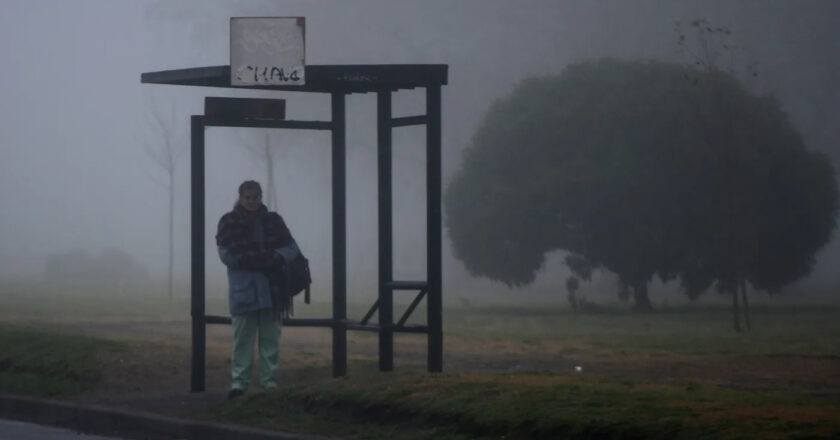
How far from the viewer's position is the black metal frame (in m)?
11.7

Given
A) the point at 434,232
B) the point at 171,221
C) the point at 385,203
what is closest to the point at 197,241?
the point at 385,203

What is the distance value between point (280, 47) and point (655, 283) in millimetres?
22970

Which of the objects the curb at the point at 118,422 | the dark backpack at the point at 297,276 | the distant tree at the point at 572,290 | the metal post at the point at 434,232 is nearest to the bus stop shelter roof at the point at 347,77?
the metal post at the point at 434,232

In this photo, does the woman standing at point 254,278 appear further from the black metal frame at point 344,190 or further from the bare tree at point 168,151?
the bare tree at point 168,151

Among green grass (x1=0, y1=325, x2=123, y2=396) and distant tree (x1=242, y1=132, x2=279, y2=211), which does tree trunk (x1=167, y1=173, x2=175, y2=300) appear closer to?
distant tree (x1=242, y1=132, x2=279, y2=211)

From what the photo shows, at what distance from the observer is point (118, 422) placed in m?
11.2

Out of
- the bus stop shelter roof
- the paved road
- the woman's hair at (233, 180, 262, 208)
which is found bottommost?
the paved road

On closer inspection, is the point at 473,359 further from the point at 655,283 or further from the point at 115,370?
the point at 655,283

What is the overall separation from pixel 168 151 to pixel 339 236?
19678 millimetres

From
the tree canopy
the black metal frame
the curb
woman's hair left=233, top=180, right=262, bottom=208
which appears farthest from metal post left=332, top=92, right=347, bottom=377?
the tree canopy

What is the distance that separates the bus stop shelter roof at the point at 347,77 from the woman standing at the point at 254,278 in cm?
103

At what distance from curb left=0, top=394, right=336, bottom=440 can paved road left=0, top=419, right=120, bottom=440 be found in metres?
0.15

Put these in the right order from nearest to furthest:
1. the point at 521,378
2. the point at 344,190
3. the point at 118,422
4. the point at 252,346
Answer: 1. the point at 521,378
2. the point at 118,422
3. the point at 252,346
4. the point at 344,190

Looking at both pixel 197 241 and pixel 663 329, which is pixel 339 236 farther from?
pixel 663 329
